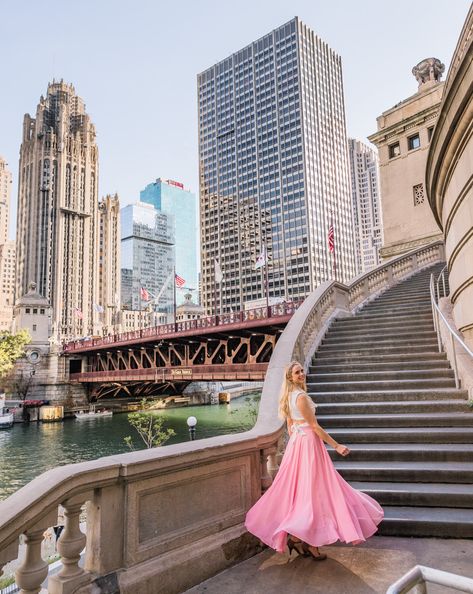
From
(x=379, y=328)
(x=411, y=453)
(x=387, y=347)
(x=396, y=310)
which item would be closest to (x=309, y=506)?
(x=411, y=453)

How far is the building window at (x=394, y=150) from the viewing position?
28144mm

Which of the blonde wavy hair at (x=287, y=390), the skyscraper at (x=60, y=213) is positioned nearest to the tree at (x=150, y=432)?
the blonde wavy hair at (x=287, y=390)

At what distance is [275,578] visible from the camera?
4.19 metres

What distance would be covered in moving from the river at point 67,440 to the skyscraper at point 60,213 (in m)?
82.1

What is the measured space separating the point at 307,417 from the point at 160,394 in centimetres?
6386

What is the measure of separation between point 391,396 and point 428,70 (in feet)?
88.5

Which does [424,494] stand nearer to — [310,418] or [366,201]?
[310,418]

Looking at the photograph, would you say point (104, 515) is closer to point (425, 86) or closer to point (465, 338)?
point (465, 338)

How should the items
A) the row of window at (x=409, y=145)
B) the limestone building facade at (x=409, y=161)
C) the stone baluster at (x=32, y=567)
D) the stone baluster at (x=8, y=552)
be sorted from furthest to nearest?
the row of window at (x=409, y=145) → the limestone building facade at (x=409, y=161) → the stone baluster at (x=32, y=567) → the stone baluster at (x=8, y=552)

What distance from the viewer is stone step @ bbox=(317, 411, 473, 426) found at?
22.7ft

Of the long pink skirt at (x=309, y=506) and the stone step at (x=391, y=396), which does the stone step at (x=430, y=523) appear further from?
the stone step at (x=391, y=396)

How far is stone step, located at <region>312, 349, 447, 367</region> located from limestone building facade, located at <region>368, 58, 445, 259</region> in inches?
684

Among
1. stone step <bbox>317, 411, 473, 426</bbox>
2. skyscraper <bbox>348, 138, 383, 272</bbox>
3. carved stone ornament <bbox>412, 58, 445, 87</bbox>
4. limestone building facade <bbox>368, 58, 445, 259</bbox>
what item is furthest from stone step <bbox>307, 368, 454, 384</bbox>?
skyscraper <bbox>348, 138, 383, 272</bbox>

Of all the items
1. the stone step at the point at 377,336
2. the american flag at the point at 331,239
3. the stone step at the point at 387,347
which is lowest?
the stone step at the point at 387,347
